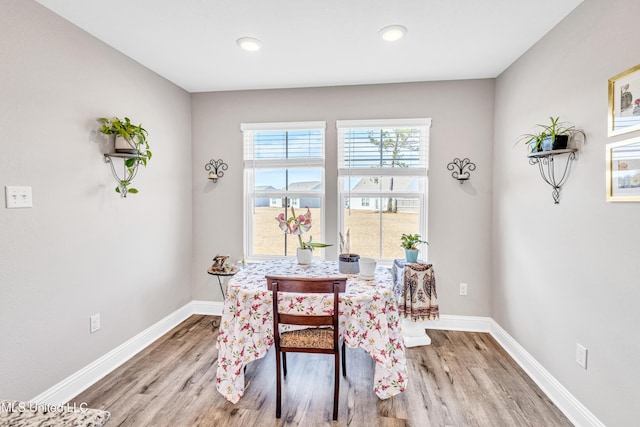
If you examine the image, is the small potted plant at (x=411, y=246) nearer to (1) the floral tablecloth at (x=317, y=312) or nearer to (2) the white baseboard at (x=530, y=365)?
(2) the white baseboard at (x=530, y=365)

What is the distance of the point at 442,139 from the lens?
3.13 m

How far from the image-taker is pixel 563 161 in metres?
2.06

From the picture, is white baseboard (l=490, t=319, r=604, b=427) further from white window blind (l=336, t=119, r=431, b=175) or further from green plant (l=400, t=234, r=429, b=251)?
white window blind (l=336, t=119, r=431, b=175)

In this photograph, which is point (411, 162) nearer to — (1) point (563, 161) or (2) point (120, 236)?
(1) point (563, 161)

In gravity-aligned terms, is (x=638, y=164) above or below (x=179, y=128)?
below

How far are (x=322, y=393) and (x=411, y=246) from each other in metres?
1.52

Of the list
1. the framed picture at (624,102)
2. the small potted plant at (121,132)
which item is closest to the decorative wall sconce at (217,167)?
the small potted plant at (121,132)

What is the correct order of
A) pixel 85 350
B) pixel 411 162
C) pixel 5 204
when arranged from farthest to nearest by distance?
1. pixel 411 162
2. pixel 85 350
3. pixel 5 204

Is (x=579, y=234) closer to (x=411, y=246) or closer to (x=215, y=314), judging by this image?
(x=411, y=246)

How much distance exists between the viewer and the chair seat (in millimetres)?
1880

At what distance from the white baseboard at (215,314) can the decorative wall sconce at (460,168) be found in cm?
141

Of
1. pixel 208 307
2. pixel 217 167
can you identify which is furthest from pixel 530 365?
pixel 217 167

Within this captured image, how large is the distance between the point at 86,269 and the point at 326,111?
2479mm

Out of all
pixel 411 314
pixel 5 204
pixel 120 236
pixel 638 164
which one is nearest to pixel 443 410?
pixel 411 314
